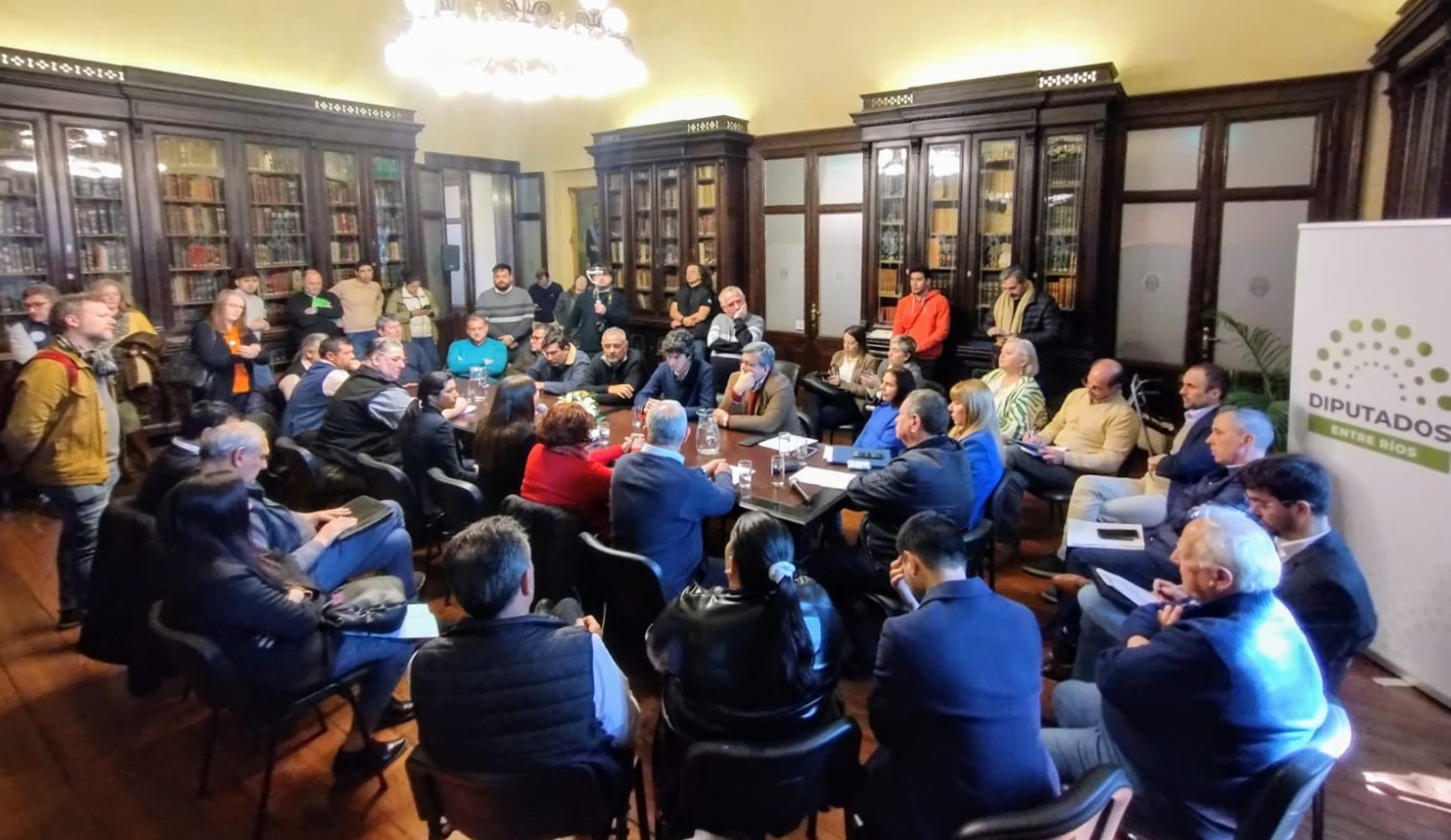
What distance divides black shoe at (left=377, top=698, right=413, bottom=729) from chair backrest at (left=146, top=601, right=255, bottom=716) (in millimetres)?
715

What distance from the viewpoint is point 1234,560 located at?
6.59ft

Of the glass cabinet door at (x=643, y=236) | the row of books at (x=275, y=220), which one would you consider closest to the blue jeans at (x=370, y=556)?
the row of books at (x=275, y=220)

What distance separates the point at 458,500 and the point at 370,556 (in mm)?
430

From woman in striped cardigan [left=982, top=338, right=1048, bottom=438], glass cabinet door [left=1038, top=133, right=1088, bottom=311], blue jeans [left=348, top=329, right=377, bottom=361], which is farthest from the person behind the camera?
blue jeans [left=348, top=329, right=377, bottom=361]

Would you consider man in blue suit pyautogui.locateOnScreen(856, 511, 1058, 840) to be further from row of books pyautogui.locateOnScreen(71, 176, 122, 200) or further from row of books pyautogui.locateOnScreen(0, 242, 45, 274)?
row of books pyautogui.locateOnScreen(71, 176, 122, 200)

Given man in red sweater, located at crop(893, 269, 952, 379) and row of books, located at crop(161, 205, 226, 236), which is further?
row of books, located at crop(161, 205, 226, 236)

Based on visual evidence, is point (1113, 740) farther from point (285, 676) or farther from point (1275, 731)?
point (285, 676)

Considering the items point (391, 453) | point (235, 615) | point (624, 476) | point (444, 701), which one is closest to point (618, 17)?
point (391, 453)

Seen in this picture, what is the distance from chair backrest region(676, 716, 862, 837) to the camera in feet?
6.42

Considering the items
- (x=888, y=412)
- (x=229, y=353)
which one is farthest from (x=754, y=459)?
(x=229, y=353)

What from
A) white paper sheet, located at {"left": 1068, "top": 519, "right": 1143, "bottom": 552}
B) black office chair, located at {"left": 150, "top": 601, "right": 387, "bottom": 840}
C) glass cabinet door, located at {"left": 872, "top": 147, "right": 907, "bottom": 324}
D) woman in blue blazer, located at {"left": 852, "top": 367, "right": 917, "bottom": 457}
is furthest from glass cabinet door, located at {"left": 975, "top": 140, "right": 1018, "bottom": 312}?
Answer: black office chair, located at {"left": 150, "top": 601, "right": 387, "bottom": 840}

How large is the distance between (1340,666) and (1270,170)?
5.22 meters

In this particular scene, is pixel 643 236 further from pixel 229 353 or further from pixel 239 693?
pixel 239 693

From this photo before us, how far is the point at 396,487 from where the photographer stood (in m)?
4.25
